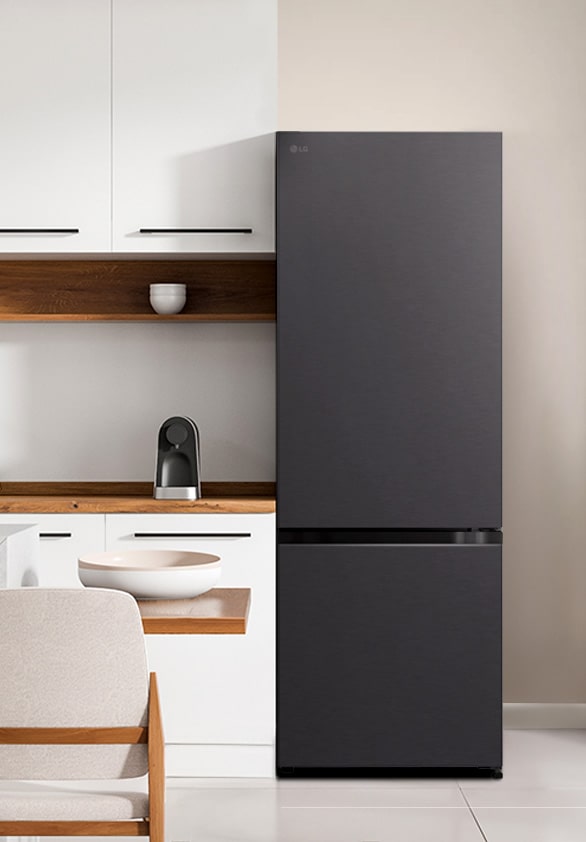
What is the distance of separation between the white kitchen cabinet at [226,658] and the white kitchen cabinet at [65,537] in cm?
6

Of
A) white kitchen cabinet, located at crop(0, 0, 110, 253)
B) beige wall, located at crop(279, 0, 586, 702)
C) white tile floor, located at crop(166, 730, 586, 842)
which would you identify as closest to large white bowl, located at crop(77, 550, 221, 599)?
white tile floor, located at crop(166, 730, 586, 842)

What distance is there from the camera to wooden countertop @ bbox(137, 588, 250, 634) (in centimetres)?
182

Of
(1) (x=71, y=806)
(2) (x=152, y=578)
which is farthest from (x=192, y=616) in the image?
(1) (x=71, y=806)

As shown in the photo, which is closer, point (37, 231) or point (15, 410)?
point (37, 231)

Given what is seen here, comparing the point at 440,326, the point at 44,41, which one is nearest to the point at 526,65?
the point at 440,326

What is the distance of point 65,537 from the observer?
325cm

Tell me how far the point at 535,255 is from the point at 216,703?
6.57ft

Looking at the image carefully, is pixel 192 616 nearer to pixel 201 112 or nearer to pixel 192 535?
pixel 192 535

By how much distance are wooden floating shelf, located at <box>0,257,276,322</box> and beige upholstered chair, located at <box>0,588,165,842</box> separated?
2118mm

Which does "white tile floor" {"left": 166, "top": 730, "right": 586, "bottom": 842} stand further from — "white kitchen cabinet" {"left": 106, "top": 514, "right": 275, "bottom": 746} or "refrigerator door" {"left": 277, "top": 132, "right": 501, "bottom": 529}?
"refrigerator door" {"left": 277, "top": 132, "right": 501, "bottom": 529}

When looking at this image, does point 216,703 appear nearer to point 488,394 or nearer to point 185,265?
point 488,394

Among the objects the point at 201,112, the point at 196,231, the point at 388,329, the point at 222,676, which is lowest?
the point at 222,676

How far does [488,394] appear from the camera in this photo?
3.22 m

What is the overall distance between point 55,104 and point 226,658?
1.95m
